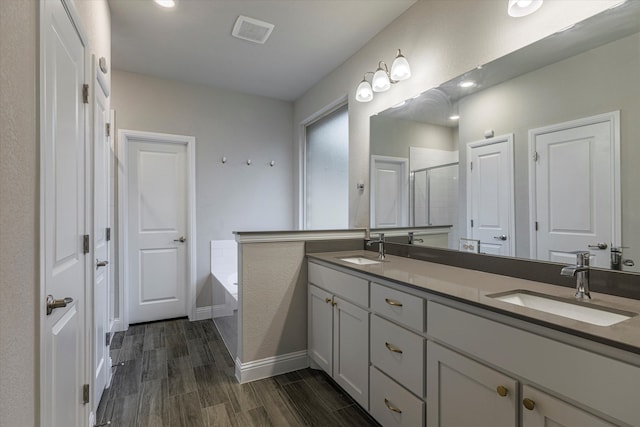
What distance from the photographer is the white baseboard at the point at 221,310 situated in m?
2.67

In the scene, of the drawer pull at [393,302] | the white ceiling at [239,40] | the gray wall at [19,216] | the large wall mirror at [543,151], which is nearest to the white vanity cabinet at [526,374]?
the drawer pull at [393,302]

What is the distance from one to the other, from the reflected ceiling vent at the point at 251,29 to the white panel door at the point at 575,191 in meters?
2.09

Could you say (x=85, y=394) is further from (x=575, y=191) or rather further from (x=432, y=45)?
(x=432, y=45)

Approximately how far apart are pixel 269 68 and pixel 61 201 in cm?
253

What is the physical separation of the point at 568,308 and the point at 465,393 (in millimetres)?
514

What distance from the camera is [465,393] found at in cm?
120

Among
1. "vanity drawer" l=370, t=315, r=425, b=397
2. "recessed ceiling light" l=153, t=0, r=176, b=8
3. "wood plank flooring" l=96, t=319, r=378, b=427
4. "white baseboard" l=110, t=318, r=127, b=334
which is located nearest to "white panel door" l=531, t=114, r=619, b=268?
"vanity drawer" l=370, t=315, r=425, b=397

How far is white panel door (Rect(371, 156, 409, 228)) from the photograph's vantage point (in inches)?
→ 97.0

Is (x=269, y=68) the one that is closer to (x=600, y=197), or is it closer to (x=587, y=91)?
(x=587, y=91)

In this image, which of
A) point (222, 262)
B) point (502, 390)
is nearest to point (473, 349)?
point (502, 390)

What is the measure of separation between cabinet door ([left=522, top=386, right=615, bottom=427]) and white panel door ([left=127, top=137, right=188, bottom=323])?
345cm

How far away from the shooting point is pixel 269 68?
3.26 meters

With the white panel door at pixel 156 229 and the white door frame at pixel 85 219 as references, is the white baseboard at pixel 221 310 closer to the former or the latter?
the white panel door at pixel 156 229

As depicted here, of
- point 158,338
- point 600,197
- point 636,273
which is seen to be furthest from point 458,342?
point 158,338
